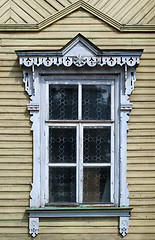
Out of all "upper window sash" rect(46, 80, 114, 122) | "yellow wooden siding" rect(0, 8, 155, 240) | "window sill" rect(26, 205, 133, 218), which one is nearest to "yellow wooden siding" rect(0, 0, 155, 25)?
"yellow wooden siding" rect(0, 8, 155, 240)

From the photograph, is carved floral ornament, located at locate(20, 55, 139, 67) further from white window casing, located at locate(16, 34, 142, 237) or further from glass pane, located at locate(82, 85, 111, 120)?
glass pane, located at locate(82, 85, 111, 120)

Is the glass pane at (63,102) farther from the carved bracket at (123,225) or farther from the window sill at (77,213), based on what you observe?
the carved bracket at (123,225)

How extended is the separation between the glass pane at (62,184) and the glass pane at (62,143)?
142mm

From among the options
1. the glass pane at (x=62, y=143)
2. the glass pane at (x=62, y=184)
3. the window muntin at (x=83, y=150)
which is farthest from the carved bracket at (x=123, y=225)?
the glass pane at (x=62, y=143)

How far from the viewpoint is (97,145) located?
3.76 meters

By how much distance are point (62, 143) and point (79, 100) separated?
1.95ft

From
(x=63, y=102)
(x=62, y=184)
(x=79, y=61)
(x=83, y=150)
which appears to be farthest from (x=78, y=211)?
(x=79, y=61)

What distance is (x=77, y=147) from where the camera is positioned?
3719 mm

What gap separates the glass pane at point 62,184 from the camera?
12.3 feet

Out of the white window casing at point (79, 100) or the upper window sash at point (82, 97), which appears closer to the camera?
the white window casing at point (79, 100)

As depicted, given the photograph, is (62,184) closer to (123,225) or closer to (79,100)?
(123,225)

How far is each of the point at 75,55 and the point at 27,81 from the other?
69 cm

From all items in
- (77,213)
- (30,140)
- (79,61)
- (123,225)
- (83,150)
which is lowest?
(123,225)

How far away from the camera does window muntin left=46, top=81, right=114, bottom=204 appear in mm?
3729
